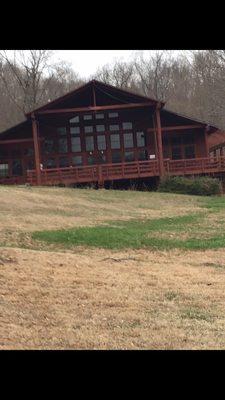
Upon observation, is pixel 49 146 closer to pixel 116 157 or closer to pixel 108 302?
pixel 116 157

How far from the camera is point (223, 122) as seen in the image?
6669 centimetres

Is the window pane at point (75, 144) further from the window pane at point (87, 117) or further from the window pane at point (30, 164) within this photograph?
the window pane at point (30, 164)

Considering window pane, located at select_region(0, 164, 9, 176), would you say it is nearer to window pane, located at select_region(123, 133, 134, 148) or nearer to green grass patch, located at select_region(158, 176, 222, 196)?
window pane, located at select_region(123, 133, 134, 148)

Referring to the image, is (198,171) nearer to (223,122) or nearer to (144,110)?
(144,110)

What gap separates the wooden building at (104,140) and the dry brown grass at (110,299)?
1850 centimetres

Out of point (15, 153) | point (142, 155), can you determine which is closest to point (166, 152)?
point (142, 155)

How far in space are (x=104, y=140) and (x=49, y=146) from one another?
3.78 meters

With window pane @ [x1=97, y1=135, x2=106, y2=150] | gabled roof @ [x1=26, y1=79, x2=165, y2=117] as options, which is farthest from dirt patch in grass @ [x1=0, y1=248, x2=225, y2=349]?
window pane @ [x1=97, y1=135, x2=106, y2=150]

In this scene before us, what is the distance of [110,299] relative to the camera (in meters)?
8.38

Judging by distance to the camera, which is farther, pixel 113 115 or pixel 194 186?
pixel 113 115

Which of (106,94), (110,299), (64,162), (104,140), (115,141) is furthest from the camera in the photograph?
(64,162)
